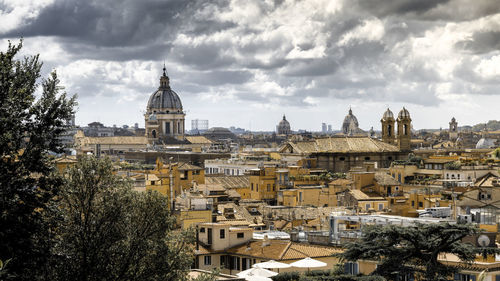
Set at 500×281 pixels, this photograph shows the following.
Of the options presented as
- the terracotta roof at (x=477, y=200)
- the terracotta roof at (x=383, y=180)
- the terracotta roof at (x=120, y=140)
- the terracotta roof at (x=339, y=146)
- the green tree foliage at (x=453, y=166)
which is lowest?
the terracotta roof at (x=477, y=200)

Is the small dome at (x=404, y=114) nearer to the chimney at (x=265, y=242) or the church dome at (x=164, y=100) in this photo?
the chimney at (x=265, y=242)

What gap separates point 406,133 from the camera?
95.2m

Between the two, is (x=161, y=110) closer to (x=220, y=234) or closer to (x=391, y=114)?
(x=391, y=114)

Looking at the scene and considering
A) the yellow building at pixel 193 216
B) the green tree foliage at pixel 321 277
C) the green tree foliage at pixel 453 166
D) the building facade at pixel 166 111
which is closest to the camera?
the green tree foliage at pixel 321 277

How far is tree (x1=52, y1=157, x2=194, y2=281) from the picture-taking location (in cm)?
2006

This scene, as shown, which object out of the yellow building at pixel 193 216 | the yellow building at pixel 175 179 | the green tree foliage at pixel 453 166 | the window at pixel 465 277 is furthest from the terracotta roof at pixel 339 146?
the window at pixel 465 277

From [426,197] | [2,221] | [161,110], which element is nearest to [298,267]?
[2,221]

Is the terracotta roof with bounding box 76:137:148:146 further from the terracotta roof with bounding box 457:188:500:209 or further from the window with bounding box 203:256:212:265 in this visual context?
the window with bounding box 203:256:212:265

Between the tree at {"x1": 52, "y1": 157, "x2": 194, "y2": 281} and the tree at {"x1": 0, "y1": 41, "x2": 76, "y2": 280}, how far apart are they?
680 millimetres

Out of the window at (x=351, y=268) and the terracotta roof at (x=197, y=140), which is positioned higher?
the terracotta roof at (x=197, y=140)

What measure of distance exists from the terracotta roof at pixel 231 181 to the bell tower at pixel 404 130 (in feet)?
114

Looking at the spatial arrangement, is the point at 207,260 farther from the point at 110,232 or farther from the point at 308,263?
the point at 110,232

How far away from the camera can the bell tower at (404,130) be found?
9436 cm

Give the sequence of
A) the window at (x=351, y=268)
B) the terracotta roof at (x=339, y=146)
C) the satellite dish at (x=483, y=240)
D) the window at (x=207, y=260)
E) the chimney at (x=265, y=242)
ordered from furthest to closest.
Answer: the terracotta roof at (x=339, y=146) < the window at (x=207, y=260) < the chimney at (x=265, y=242) < the window at (x=351, y=268) < the satellite dish at (x=483, y=240)
